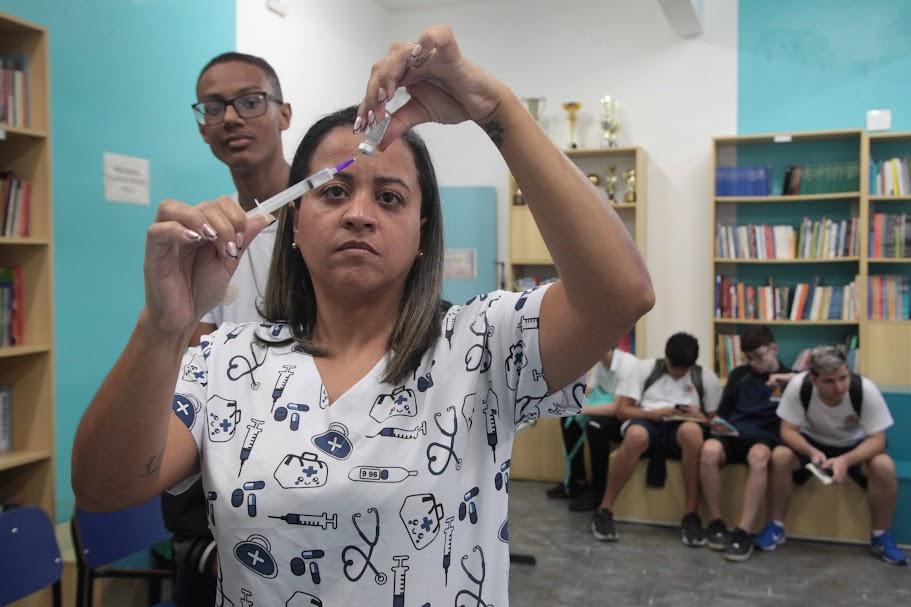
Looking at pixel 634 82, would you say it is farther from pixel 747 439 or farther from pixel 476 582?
pixel 476 582

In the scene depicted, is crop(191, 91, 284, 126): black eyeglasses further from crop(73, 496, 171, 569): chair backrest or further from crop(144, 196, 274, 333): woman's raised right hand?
crop(144, 196, 274, 333): woman's raised right hand

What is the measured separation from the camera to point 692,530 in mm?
4273

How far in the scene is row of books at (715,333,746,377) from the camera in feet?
18.8

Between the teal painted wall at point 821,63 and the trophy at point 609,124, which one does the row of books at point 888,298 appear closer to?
the teal painted wall at point 821,63

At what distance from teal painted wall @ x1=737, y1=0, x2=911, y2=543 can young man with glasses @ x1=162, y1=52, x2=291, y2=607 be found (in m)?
4.59

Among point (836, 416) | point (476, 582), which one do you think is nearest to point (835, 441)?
point (836, 416)

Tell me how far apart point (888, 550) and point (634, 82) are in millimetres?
3779

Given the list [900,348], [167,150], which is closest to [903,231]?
[900,348]

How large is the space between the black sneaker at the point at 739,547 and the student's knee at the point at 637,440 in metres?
0.69

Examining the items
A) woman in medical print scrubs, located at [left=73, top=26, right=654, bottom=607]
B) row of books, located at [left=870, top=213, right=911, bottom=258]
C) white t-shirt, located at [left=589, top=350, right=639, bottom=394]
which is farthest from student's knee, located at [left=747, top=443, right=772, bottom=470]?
woman in medical print scrubs, located at [left=73, top=26, right=654, bottom=607]

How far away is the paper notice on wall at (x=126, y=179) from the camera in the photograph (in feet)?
11.4

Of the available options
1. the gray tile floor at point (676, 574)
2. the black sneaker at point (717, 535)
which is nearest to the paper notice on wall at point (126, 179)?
the gray tile floor at point (676, 574)

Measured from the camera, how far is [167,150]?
386cm

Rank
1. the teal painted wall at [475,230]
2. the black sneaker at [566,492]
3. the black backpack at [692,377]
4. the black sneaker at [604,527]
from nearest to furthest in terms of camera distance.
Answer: the black sneaker at [604,527]
the black backpack at [692,377]
the black sneaker at [566,492]
the teal painted wall at [475,230]
